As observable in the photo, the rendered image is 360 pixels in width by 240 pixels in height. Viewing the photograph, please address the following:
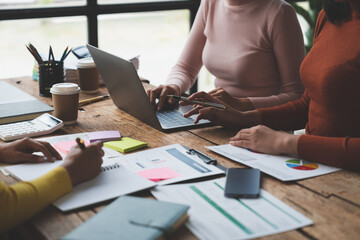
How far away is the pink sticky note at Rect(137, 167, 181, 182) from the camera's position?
1143mm

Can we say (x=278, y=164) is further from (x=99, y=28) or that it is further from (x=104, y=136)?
(x=99, y=28)

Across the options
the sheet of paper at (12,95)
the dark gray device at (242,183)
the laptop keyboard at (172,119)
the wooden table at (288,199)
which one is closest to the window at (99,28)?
the sheet of paper at (12,95)

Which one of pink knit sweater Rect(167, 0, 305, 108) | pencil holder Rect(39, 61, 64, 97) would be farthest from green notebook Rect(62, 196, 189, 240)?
pencil holder Rect(39, 61, 64, 97)

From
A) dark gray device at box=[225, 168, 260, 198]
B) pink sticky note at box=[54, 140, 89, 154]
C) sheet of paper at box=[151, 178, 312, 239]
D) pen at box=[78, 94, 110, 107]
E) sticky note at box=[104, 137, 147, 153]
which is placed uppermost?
dark gray device at box=[225, 168, 260, 198]

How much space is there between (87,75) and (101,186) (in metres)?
1.00

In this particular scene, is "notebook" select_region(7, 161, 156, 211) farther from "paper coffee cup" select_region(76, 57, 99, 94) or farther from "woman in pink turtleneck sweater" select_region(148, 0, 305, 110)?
"paper coffee cup" select_region(76, 57, 99, 94)

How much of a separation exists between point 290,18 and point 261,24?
0.13 meters

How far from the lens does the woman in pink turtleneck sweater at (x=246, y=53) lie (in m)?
1.80

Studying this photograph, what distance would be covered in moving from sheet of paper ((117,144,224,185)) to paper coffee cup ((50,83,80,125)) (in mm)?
404

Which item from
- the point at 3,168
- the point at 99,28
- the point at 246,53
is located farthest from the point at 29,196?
the point at 99,28

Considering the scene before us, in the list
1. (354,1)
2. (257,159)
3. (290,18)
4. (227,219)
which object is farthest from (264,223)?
(290,18)

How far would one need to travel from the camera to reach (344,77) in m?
1.39

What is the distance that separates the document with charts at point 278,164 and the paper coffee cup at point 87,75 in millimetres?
858

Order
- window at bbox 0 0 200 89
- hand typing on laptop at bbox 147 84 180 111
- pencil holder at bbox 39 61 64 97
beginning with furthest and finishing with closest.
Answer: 1. window at bbox 0 0 200 89
2. pencil holder at bbox 39 61 64 97
3. hand typing on laptop at bbox 147 84 180 111
